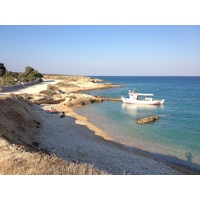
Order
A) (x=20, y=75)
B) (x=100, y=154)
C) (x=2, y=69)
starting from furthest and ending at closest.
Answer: (x=20, y=75) < (x=2, y=69) < (x=100, y=154)

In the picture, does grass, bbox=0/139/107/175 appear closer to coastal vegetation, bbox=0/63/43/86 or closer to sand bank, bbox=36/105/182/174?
sand bank, bbox=36/105/182/174

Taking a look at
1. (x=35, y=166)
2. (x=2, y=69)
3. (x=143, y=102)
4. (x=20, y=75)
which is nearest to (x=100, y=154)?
(x=35, y=166)

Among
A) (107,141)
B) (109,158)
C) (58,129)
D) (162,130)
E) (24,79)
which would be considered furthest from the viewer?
(24,79)

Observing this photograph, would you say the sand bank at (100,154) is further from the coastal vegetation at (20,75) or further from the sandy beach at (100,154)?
the coastal vegetation at (20,75)

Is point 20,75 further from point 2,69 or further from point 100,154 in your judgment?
point 100,154

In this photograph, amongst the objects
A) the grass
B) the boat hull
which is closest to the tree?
the boat hull

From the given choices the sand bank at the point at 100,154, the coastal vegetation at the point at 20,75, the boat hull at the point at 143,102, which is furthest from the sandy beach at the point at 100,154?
the coastal vegetation at the point at 20,75

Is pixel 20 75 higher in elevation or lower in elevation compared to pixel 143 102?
higher

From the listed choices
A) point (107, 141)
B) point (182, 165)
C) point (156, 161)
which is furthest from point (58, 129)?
point (182, 165)

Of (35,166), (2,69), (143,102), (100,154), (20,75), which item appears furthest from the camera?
(20,75)

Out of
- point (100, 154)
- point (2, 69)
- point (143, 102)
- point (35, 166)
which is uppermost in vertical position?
point (2, 69)
